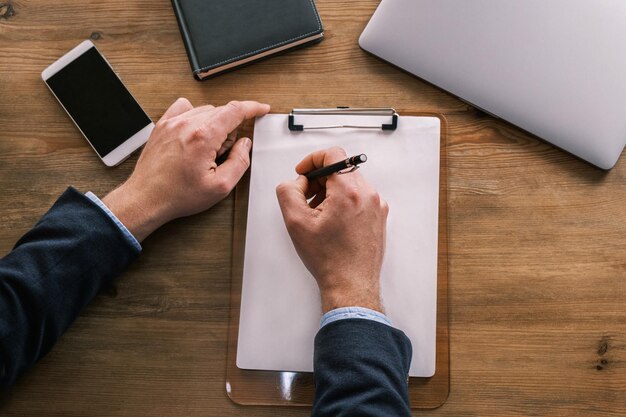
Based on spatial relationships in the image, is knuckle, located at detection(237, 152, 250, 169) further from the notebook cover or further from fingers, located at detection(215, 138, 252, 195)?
the notebook cover

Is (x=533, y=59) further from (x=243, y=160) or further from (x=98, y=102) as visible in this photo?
(x=98, y=102)

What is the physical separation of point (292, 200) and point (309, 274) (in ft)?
0.44

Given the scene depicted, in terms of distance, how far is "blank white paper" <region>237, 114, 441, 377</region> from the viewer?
883mm

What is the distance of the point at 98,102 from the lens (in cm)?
95

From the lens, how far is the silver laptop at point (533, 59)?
863 mm

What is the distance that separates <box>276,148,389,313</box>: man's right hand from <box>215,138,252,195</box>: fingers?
0.10 m

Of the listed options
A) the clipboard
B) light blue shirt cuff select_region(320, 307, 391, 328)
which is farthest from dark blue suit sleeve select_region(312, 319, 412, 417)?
the clipboard

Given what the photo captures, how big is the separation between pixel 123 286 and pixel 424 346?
494mm

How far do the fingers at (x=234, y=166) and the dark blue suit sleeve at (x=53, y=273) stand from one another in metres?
0.17

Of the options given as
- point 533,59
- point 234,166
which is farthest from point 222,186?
point 533,59

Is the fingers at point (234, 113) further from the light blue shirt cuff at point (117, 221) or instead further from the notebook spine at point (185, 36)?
the light blue shirt cuff at point (117, 221)

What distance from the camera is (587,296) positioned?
0.88 meters

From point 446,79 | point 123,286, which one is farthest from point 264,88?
point 123,286

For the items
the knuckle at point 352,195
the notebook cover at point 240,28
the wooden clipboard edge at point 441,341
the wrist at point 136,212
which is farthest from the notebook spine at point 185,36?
the wooden clipboard edge at point 441,341
